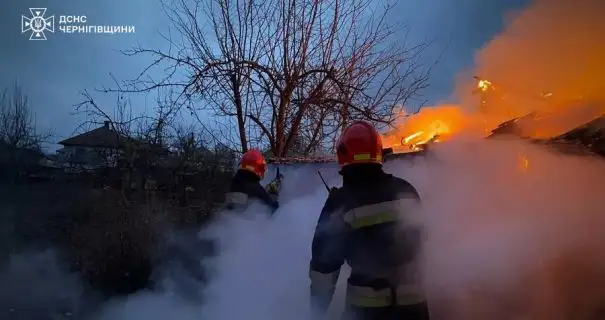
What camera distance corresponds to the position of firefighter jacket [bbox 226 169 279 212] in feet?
18.0

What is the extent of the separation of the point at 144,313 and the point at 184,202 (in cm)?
522

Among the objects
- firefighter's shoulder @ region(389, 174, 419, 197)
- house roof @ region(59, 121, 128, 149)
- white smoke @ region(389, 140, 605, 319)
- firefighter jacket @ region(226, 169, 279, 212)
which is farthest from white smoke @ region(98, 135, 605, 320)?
house roof @ region(59, 121, 128, 149)

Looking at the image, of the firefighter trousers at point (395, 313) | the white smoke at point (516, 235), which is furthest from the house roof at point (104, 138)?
the firefighter trousers at point (395, 313)

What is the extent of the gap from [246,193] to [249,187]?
0.08 m

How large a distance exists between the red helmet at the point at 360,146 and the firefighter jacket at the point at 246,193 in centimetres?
228

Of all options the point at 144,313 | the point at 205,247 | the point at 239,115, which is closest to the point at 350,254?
the point at 144,313

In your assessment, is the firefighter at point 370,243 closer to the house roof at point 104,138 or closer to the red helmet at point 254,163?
the red helmet at point 254,163

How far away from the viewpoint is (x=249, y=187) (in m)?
5.56

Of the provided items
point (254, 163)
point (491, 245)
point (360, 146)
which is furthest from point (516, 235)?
point (254, 163)

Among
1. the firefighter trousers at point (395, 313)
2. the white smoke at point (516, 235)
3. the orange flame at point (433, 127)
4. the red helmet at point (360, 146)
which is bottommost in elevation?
the firefighter trousers at point (395, 313)

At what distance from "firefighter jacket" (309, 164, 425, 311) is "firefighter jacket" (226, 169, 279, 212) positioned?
7.62 feet

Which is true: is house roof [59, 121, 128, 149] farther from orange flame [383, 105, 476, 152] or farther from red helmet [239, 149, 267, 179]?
orange flame [383, 105, 476, 152]

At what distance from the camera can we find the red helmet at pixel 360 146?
321 cm

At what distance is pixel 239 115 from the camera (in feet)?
30.1
